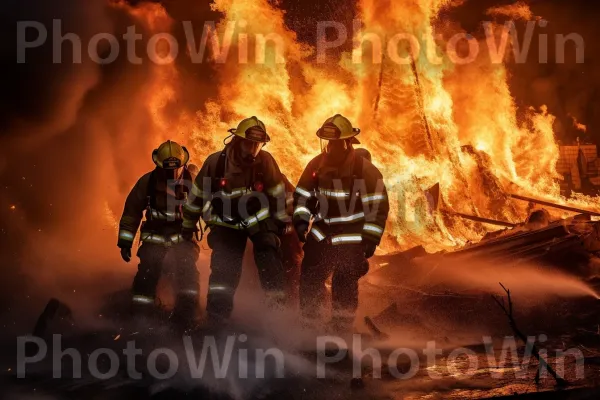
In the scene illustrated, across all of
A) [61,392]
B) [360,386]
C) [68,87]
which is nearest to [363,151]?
[360,386]

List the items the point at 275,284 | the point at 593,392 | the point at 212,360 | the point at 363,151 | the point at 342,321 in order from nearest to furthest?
the point at 593,392 < the point at 212,360 < the point at 342,321 < the point at 275,284 < the point at 363,151

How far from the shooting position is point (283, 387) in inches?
181

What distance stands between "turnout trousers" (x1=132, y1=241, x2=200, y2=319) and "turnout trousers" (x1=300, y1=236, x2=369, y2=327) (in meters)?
1.41

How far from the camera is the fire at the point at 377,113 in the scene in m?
12.3

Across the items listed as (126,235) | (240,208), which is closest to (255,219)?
(240,208)

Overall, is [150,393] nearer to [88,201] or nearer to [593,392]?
[593,392]

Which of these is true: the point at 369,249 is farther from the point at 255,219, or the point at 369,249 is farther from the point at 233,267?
the point at 233,267

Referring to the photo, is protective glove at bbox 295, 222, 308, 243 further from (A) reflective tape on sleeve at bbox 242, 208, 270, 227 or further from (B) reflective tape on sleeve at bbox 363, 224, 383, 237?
(B) reflective tape on sleeve at bbox 363, 224, 383, 237

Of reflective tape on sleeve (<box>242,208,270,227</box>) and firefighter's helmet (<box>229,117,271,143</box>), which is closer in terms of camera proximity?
firefighter's helmet (<box>229,117,271,143</box>)

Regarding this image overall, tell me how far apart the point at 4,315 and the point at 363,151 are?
5.77 metres

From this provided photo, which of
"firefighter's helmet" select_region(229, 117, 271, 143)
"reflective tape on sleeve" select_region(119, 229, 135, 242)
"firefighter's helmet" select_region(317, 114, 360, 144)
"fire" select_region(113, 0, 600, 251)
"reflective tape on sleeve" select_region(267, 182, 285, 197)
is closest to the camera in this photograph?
"firefighter's helmet" select_region(317, 114, 360, 144)

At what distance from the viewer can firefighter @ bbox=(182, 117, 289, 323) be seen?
19.0 feet

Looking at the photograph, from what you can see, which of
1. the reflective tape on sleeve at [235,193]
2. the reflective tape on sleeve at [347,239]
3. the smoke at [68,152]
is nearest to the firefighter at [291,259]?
the reflective tape on sleeve at [235,193]

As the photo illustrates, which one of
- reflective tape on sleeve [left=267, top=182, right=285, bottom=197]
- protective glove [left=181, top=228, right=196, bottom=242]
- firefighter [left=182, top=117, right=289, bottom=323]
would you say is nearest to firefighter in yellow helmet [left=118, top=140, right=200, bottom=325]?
protective glove [left=181, top=228, right=196, bottom=242]
